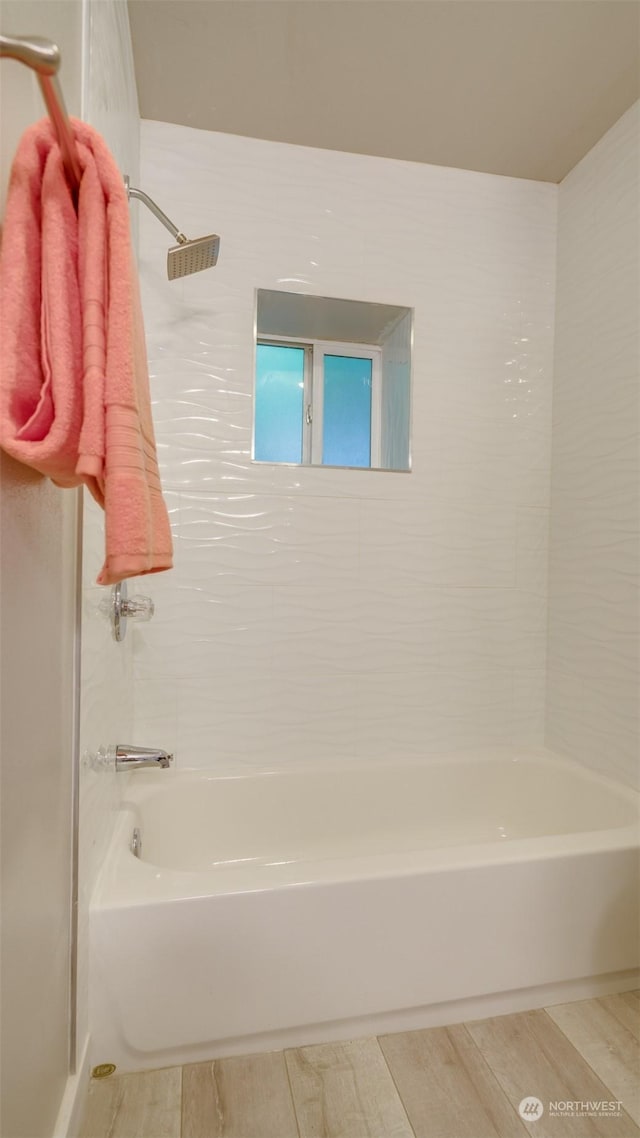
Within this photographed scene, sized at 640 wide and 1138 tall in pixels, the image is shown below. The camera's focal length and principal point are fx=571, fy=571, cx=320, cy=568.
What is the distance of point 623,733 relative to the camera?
1.77 m

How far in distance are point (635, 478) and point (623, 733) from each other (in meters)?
0.79

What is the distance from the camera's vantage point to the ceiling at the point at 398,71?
148 centimetres

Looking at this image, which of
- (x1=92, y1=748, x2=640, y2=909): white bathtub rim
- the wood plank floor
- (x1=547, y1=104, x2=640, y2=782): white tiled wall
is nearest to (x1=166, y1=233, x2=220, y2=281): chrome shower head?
(x1=547, y1=104, x2=640, y2=782): white tiled wall

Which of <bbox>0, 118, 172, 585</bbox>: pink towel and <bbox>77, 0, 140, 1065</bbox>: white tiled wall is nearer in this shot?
<bbox>0, 118, 172, 585</bbox>: pink towel

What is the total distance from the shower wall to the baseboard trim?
0.87 metres

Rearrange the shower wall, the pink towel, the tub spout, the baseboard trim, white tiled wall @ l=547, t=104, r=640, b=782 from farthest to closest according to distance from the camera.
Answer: the shower wall, white tiled wall @ l=547, t=104, r=640, b=782, the tub spout, the baseboard trim, the pink towel

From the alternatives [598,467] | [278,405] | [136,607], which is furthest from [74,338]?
[598,467]

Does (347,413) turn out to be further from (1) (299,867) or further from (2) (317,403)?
(1) (299,867)

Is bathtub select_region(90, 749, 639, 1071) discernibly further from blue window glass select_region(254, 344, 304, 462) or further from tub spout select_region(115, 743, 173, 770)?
blue window glass select_region(254, 344, 304, 462)

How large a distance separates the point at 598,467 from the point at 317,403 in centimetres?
98

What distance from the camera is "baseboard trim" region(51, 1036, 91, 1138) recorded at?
3.08ft

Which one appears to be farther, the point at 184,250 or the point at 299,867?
the point at 184,250

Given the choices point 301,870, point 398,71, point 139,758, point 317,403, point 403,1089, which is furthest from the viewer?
point 317,403

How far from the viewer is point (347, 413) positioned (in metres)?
2.07
